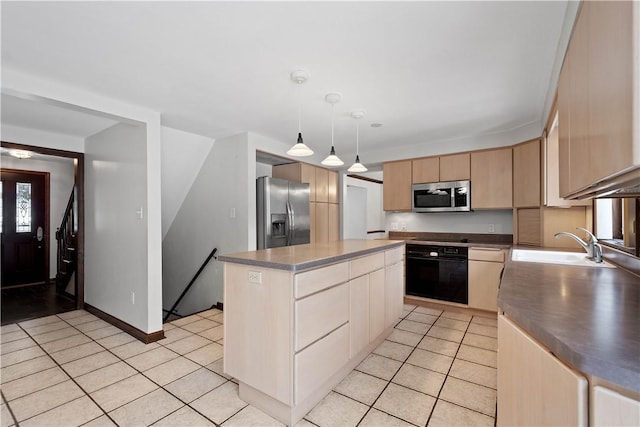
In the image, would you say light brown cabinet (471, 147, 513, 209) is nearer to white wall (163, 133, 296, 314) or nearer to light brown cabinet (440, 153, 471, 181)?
light brown cabinet (440, 153, 471, 181)

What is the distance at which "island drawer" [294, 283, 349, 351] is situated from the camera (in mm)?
1793

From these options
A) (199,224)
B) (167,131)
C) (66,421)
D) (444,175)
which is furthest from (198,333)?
(444,175)

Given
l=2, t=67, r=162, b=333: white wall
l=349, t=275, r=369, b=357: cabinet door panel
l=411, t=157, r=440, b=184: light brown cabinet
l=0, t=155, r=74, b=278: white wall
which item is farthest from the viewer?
l=0, t=155, r=74, b=278: white wall

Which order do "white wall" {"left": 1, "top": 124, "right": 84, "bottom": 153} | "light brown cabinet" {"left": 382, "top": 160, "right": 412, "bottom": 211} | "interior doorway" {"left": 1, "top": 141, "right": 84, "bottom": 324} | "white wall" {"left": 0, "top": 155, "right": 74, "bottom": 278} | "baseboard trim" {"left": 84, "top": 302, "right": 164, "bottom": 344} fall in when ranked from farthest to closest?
"white wall" {"left": 0, "top": 155, "right": 74, "bottom": 278} < "light brown cabinet" {"left": 382, "top": 160, "right": 412, "bottom": 211} < "interior doorway" {"left": 1, "top": 141, "right": 84, "bottom": 324} < "white wall" {"left": 1, "top": 124, "right": 84, "bottom": 153} < "baseboard trim" {"left": 84, "top": 302, "right": 164, "bottom": 344}

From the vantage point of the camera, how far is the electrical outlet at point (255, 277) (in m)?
1.89

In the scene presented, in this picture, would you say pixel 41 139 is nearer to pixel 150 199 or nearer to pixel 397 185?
pixel 150 199

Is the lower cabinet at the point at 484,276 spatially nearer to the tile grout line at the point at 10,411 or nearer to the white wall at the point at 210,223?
the white wall at the point at 210,223

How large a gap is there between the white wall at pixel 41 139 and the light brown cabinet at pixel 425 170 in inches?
185

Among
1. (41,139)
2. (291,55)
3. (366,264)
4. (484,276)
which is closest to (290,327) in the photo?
(366,264)

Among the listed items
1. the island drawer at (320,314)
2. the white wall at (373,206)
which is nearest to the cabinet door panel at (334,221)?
the white wall at (373,206)

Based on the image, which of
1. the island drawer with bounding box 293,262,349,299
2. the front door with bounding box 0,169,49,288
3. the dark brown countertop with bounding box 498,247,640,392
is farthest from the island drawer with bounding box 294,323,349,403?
the front door with bounding box 0,169,49,288

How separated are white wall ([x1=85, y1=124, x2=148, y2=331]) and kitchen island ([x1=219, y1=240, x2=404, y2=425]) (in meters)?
1.60

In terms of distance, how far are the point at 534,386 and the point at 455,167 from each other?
367 centimetres

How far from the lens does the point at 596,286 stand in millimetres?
1359
